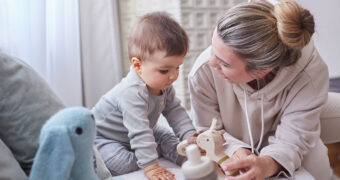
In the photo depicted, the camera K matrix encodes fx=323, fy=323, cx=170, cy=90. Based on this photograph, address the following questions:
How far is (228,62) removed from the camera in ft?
2.58

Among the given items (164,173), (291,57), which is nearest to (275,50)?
(291,57)

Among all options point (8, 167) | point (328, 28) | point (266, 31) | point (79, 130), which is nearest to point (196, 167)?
point (79, 130)

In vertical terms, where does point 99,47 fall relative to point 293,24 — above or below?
below

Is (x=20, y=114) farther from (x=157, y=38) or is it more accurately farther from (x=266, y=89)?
(x=266, y=89)

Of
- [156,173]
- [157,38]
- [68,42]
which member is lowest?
[156,173]

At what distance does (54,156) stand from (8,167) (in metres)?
0.10

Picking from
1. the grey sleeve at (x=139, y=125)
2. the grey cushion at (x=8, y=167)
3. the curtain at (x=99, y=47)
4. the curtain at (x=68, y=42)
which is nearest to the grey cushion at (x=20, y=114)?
the grey cushion at (x=8, y=167)

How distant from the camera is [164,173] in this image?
2.82 ft

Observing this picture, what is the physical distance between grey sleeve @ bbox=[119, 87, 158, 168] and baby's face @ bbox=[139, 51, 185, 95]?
0.04 meters

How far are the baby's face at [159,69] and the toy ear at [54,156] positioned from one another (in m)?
0.47

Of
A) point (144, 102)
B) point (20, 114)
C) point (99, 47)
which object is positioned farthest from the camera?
point (99, 47)

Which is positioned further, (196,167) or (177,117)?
(177,117)

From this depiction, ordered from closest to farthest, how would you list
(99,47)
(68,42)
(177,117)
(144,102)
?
1. (144,102)
2. (177,117)
3. (68,42)
4. (99,47)

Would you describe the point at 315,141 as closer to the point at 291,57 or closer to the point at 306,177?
the point at 306,177
